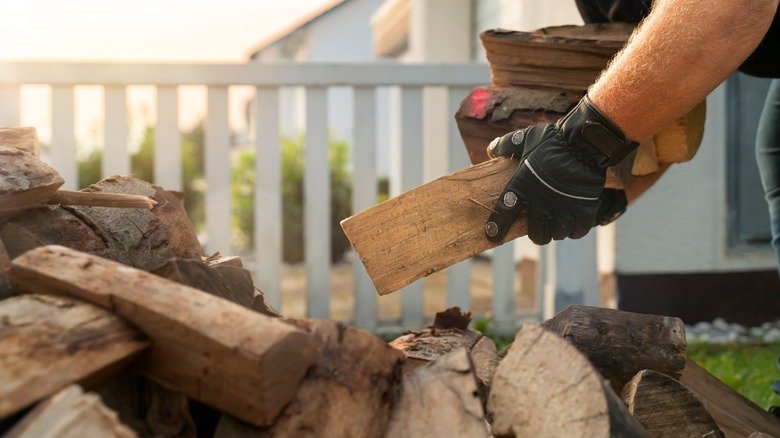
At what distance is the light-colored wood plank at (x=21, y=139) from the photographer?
1.57 m

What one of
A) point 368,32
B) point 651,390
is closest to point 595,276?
point 651,390

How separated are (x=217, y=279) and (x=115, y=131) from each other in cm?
289

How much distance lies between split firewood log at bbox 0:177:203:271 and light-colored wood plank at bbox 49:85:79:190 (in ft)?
8.15

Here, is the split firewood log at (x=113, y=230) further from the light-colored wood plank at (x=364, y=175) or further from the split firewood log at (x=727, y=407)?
the light-colored wood plank at (x=364, y=175)

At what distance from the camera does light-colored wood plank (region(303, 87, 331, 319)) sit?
13.1 feet

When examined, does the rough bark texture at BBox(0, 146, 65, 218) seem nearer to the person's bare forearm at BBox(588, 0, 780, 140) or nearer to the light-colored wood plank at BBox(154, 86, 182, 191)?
the person's bare forearm at BBox(588, 0, 780, 140)

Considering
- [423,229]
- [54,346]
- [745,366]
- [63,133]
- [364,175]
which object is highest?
[63,133]

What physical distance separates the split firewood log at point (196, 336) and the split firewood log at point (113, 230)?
249 mm

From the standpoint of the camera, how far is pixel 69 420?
936 millimetres

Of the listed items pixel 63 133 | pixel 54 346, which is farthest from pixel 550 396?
pixel 63 133

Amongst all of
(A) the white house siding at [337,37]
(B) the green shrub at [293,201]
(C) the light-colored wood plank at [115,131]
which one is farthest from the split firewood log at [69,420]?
(A) the white house siding at [337,37]

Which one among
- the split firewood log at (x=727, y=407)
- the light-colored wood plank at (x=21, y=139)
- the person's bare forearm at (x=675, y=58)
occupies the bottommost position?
the split firewood log at (x=727, y=407)

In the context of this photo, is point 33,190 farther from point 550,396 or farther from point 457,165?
point 457,165

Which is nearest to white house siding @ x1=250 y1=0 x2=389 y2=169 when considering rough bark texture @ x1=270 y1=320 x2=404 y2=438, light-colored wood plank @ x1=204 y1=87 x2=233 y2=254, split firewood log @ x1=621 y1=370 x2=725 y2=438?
light-colored wood plank @ x1=204 y1=87 x2=233 y2=254
